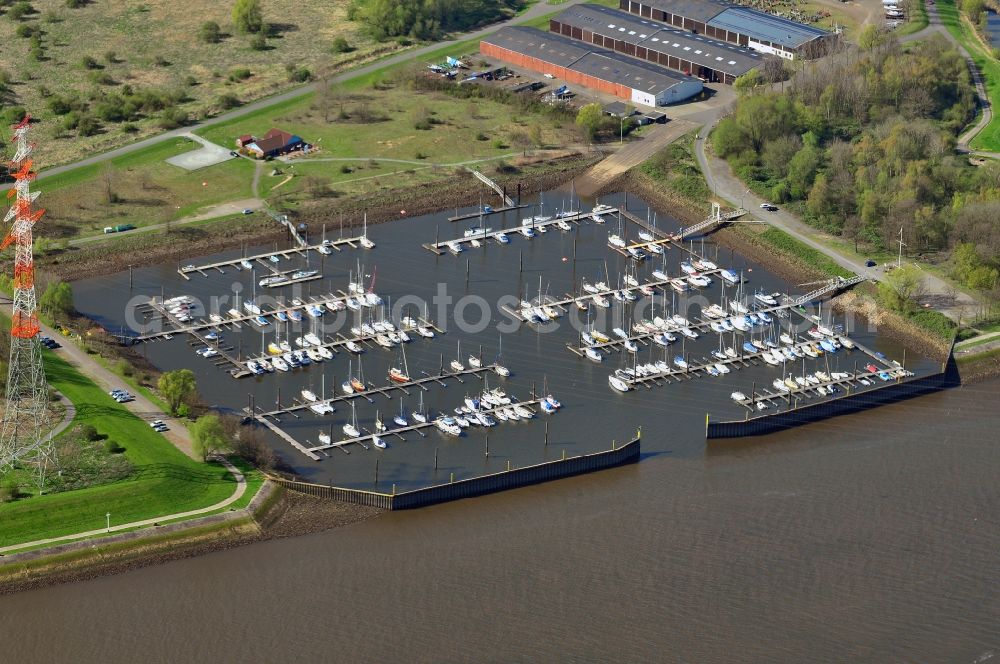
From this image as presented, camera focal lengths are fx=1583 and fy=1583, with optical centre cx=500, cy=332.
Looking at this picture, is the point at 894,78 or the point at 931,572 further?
the point at 894,78

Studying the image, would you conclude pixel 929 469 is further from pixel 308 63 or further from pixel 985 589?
pixel 308 63

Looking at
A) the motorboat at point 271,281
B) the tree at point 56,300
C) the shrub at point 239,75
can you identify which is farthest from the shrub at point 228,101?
the tree at point 56,300

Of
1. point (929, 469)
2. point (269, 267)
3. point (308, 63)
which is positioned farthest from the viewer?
point (308, 63)

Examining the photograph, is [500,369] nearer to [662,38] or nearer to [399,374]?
[399,374]

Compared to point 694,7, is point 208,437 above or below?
below

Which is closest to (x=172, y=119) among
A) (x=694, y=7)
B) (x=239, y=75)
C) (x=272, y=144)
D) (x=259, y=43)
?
(x=272, y=144)

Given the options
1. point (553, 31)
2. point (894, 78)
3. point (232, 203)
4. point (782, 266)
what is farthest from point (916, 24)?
point (232, 203)
